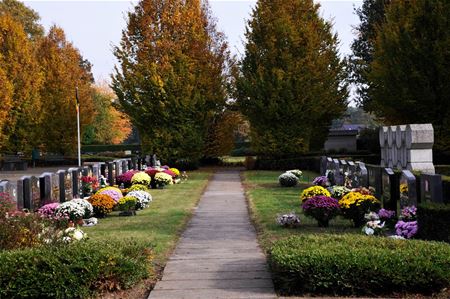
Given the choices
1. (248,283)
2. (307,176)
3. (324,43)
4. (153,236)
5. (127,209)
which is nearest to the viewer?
→ (248,283)

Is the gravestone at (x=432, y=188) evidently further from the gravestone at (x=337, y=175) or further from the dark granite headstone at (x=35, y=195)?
the dark granite headstone at (x=35, y=195)

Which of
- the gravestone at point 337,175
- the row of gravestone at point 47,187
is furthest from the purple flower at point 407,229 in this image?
the gravestone at point 337,175

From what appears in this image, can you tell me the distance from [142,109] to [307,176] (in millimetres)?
11941

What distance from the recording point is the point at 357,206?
13062 millimetres

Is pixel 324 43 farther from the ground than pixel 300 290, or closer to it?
farther from the ground

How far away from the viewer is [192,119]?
122ft

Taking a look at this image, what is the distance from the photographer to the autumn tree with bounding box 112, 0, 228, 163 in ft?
119

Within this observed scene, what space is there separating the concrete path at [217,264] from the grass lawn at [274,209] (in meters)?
0.36

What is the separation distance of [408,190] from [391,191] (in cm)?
174

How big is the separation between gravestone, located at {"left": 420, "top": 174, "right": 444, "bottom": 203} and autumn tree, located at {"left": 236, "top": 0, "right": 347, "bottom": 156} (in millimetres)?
24096

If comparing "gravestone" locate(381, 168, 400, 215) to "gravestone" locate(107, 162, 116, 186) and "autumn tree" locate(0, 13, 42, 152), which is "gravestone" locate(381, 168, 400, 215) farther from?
"autumn tree" locate(0, 13, 42, 152)

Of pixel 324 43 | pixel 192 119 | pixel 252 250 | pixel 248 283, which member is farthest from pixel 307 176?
pixel 248 283

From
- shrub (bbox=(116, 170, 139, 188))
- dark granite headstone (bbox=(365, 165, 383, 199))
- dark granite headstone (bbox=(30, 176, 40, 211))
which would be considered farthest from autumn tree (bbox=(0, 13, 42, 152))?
dark granite headstone (bbox=(365, 165, 383, 199))

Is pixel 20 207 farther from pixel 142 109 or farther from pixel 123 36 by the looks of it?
pixel 123 36
